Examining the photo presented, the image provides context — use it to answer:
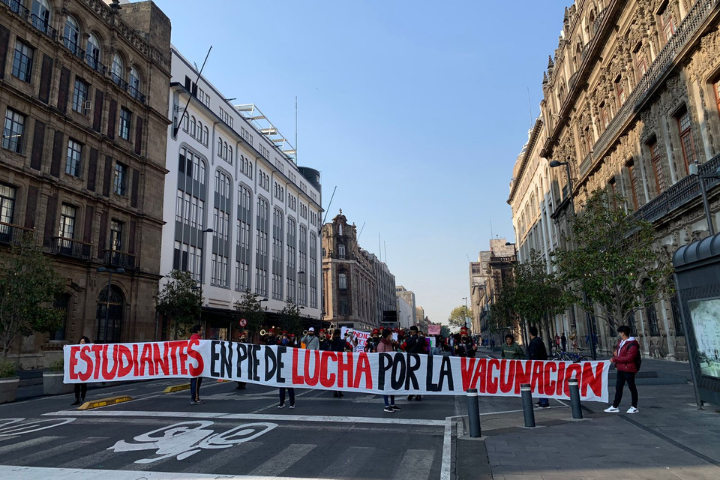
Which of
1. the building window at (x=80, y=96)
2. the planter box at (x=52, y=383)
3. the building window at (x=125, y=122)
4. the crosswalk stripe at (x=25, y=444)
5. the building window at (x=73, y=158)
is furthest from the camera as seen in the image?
the building window at (x=125, y=122)

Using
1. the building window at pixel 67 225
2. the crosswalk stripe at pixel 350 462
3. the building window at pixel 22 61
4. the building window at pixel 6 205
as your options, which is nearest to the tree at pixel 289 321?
the building window at pixel 67 225

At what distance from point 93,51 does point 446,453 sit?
34.7 metres

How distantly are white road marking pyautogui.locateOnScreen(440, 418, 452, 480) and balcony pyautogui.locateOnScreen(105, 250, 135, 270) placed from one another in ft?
91.5

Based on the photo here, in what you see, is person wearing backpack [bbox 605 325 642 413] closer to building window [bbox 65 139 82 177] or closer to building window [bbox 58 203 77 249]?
building window [bbox 58 203 77 249]

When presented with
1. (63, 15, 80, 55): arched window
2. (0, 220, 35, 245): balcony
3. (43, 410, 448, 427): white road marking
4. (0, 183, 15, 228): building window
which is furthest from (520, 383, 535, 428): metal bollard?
(63, 15, 80, 55): arched window

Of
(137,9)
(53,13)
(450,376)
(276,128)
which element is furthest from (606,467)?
(276,128)

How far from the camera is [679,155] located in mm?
23312

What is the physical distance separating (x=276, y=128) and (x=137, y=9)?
3107 centimetres

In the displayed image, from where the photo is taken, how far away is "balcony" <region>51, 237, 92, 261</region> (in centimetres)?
2769

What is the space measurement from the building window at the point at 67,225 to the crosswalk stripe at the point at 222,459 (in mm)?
25054

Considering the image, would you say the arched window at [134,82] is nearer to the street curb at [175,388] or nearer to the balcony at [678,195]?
the street curb at [175,388]

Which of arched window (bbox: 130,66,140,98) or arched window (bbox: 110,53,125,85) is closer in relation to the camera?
arched window (bbox: 110,53,125,85)

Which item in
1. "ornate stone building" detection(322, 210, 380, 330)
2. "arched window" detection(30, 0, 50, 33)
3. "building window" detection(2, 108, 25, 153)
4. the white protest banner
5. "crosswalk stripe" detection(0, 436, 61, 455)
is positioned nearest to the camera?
"crosswalk stripe" detection(0, 436, 61, 455)

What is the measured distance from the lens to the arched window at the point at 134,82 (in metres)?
35.7
